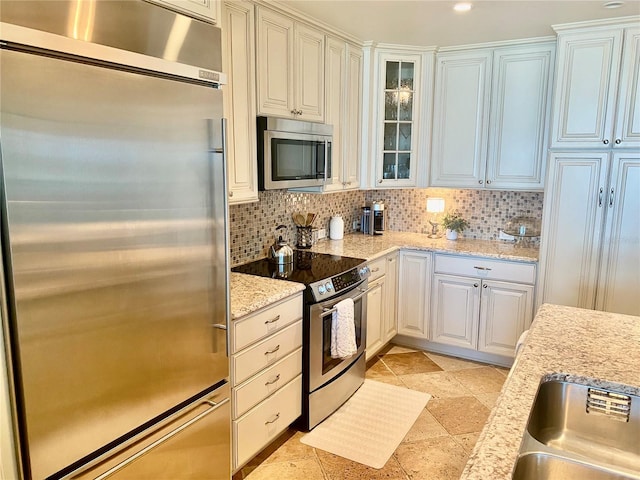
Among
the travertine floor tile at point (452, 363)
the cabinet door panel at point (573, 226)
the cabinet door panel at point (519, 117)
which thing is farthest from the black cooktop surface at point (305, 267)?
the cabinet door panel at point (519, 117)

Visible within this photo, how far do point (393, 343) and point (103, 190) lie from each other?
324cm

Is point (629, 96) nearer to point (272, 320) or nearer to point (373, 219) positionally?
point (373, 219)

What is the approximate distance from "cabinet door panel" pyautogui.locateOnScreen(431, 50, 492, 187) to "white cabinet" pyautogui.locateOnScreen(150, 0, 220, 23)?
2413 millimetres

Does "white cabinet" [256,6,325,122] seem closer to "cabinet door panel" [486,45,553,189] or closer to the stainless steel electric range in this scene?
the stainless steel electric range

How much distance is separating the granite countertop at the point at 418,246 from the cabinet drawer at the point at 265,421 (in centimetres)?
110

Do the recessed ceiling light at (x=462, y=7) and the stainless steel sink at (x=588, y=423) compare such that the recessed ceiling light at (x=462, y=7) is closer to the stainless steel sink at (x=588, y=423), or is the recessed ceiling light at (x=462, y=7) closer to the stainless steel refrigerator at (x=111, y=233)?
the stainless steel refrigerator at (x=111, y=233)

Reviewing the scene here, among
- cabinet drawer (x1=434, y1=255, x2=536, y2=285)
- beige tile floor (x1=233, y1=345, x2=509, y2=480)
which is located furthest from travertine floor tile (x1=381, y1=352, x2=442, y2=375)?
cabinet drawer (x1=434, y1=255, x2=536, y2=285)

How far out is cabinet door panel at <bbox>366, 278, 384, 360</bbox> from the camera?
11.5 feet

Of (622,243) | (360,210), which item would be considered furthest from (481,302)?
(360,210)

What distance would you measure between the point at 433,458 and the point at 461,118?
2570mm

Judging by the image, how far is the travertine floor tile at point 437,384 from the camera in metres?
3.31

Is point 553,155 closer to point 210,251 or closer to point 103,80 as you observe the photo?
point 210,251

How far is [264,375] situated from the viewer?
2400 mm

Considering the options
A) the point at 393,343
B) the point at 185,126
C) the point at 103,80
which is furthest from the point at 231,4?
the point at 393,343
